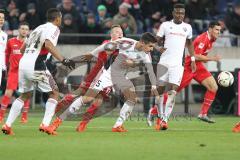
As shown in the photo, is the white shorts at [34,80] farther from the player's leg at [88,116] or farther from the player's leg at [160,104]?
the player's leg at [160,104]

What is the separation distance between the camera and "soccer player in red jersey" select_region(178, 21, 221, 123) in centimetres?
1833

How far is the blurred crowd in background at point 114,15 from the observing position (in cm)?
2506

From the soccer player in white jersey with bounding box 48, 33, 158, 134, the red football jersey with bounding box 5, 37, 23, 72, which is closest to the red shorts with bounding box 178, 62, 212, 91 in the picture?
the soccer player in white jersey with bounding box 48, 33, 158, 134

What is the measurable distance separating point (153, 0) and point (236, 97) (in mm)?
5694

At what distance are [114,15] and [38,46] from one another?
12054 mm

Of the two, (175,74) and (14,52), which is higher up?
(14,52)

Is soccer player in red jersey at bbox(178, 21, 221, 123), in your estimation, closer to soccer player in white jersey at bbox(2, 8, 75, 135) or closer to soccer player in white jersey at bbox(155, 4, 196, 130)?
soccer player in white jersey at bbox(155, 4, 196, 130)

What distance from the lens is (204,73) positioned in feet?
61.0

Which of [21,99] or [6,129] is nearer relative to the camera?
[6,129]

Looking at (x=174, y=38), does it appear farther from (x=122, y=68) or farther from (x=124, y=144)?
(x=124, y=144)

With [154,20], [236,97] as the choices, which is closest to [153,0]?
[154,20]

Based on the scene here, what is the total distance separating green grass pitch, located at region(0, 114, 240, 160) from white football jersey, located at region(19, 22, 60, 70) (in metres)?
1.26

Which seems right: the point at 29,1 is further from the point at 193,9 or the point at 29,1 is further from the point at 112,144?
the point at 112,144

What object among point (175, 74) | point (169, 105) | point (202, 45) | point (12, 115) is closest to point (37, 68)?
point (12, 115)
